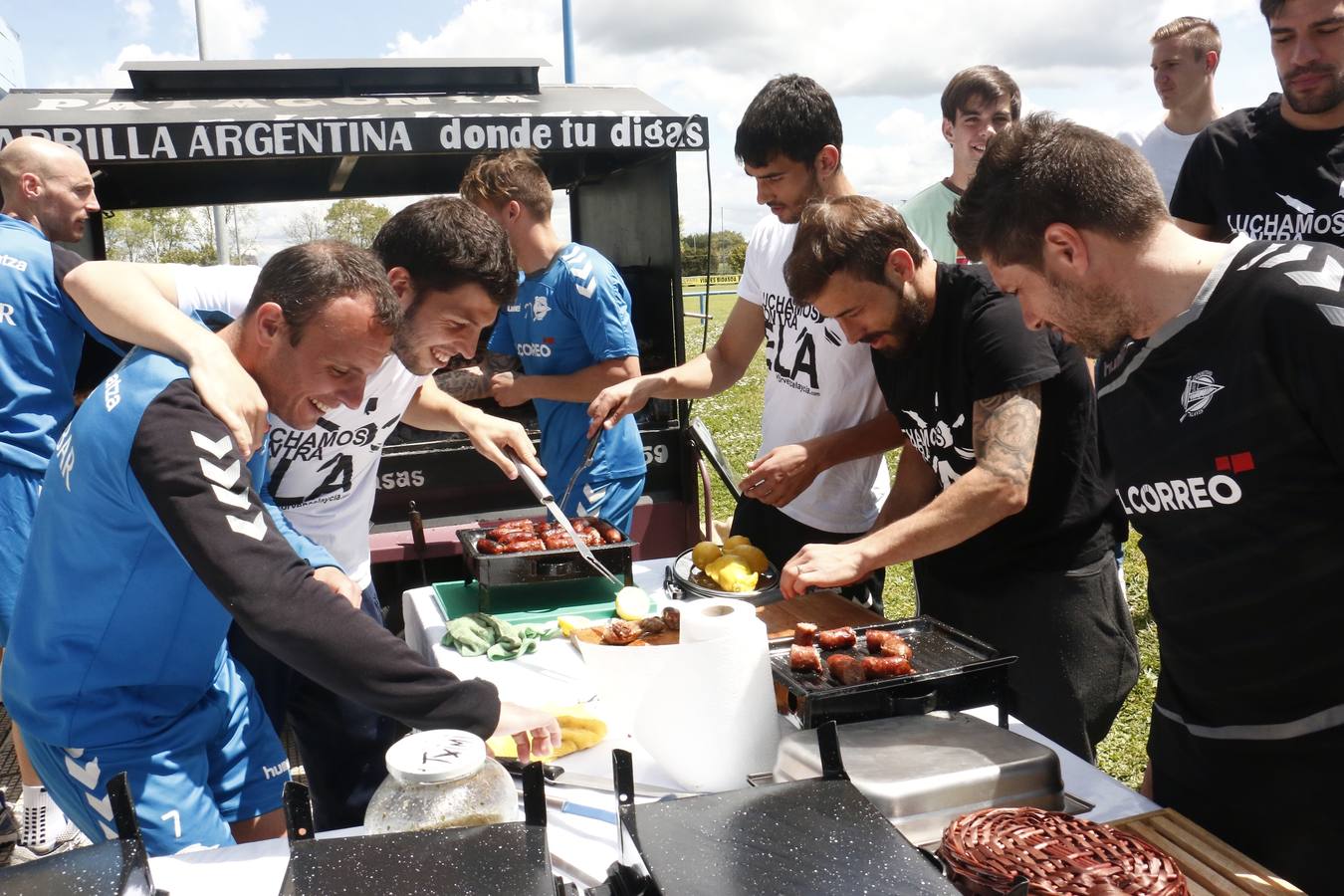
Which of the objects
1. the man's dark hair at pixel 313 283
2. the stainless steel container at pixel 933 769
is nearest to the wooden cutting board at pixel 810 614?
the stainless steel container at pixel 933 769

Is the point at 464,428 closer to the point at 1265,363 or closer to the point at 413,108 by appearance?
the point at 413,108

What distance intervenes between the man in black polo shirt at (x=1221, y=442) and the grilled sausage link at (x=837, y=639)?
0.59m

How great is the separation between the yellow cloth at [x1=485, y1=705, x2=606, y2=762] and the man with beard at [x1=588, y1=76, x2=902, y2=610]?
1234 mm

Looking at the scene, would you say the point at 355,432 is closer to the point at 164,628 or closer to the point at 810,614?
the point at 164,628

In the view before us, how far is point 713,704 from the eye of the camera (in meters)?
1.65

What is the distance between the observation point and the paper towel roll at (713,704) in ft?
5.36

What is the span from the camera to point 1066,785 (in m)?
1.73

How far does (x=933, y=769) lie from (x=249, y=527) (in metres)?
1.17

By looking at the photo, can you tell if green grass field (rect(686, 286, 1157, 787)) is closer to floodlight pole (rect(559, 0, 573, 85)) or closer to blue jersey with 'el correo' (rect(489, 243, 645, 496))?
blue jersey with 'el correo' (rect(489, 243, 645, 496))

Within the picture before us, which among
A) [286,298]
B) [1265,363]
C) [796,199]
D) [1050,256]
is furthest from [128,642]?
[796,199]

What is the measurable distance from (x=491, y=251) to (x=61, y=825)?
263 cm

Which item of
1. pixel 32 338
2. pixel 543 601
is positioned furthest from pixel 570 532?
pixel 32 338

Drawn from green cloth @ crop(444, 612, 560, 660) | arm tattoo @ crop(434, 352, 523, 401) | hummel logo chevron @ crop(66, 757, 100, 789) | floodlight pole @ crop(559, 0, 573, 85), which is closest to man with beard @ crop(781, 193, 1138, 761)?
green cloth @ crop(444, 612, 560, 660)

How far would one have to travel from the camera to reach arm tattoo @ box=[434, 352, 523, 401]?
4516mm
